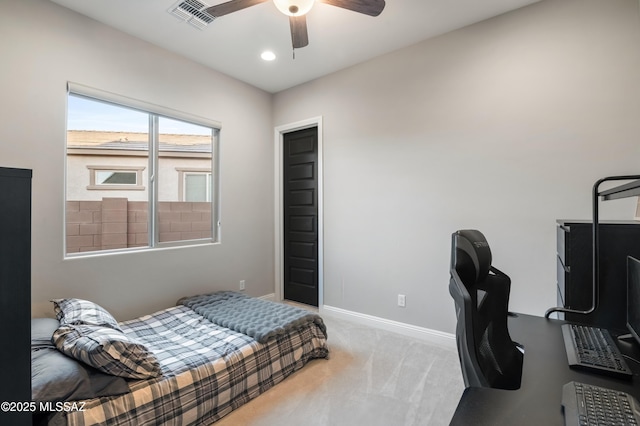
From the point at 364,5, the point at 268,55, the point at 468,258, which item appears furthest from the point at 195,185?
the point at 468,258

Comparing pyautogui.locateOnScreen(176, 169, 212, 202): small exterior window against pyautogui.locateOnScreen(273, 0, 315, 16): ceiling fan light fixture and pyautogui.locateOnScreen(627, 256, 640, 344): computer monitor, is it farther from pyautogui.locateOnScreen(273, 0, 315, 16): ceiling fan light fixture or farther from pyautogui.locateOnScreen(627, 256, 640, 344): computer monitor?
pyautogui.locateOnScreen(627, 256, 640, 344): computer monitor

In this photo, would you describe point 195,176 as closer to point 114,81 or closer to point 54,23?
point 114,81

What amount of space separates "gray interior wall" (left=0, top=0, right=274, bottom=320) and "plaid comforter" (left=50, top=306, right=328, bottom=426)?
453mm

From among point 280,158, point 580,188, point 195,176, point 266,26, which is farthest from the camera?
point 280,158

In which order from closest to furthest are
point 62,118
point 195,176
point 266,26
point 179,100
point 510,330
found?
point 510,330 < point 62,118 < point 266,26 < point 179,100 < point 195,176

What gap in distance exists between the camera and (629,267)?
4.33ft

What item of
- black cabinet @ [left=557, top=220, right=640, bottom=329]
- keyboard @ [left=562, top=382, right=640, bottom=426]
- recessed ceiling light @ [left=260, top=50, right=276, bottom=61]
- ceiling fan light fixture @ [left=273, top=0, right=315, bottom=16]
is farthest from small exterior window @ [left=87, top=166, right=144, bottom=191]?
black cabinet @ [left=557, top=220, right=640, bottom=329]

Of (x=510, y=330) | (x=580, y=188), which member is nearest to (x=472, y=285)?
(x=510, y=330)

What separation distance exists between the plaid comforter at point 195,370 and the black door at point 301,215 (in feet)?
4.36

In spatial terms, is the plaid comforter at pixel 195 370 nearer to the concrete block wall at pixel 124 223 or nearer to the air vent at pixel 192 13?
the concrete block wall at pixel 124 223

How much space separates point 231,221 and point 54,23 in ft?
7.42

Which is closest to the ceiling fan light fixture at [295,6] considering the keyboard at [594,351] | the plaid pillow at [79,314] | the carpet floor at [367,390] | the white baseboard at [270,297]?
the keyboard at [594,351]

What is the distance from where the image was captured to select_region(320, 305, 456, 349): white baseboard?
2.74m

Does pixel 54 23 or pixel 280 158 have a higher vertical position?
pixel 54 23
